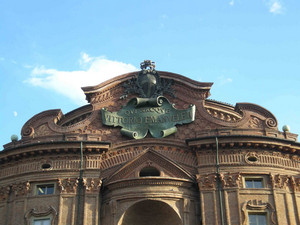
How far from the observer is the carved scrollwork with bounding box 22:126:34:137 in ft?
118

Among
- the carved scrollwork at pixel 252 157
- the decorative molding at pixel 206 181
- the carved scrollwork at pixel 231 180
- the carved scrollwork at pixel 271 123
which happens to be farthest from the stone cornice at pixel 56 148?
the carved scrollwork at pixel 271 123

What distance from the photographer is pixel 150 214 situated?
33.5 metres

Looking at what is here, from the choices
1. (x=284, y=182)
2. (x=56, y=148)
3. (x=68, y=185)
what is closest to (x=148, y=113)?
(x=56, y=148)

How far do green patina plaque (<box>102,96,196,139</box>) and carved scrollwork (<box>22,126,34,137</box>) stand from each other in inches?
190

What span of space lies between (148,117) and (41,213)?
9.22 meters

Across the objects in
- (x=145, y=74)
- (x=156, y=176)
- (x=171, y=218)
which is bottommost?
(x=171, y=218)

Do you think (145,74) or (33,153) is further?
(145,74)

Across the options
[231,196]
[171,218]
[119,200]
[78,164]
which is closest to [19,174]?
[78,164]

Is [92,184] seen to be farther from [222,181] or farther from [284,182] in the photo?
[284,182]

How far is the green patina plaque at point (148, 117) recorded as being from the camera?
35.4m

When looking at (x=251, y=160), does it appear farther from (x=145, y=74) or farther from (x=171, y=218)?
(x=145, y=74)

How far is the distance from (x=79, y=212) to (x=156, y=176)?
5094mm

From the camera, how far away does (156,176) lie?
3316 centimetres

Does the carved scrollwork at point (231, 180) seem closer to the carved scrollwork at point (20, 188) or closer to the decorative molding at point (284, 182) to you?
the decorative molding at point (284, 182)
